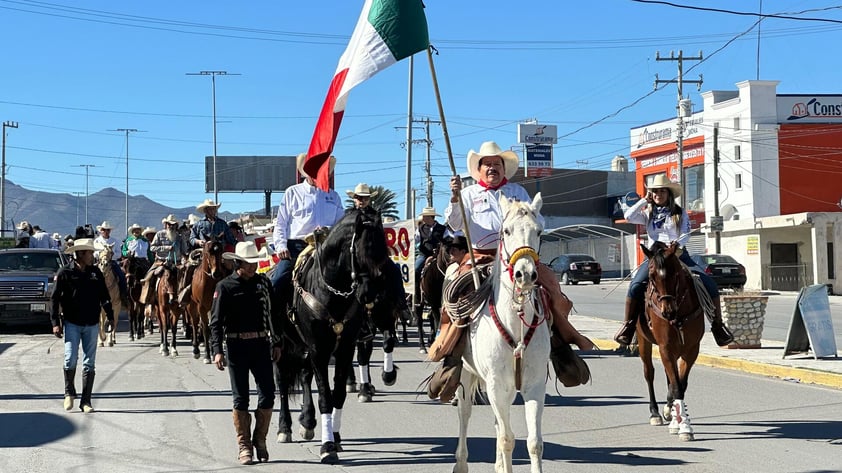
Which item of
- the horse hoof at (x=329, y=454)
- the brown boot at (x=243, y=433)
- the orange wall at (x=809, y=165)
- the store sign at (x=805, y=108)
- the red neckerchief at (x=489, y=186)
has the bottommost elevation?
the horse hoof at (x=329, y=454)

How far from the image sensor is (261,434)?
9.12 meters

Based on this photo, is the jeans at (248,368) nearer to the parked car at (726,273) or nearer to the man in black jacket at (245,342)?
the man in black jacket at (245,342)

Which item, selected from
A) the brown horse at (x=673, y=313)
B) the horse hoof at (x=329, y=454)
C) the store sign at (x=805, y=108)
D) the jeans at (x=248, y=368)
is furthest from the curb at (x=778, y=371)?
the store sign at (x=805, y=108)

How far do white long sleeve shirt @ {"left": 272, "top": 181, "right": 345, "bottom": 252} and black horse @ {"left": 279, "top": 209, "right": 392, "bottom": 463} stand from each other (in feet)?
4.11

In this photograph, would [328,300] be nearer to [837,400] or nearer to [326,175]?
[326,175]

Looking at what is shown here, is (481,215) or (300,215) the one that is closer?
(481,215)

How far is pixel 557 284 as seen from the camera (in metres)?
8.35

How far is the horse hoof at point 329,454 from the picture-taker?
9.02 meters

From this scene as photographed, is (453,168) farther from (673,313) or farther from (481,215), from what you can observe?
(673,313)

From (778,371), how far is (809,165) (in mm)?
44605

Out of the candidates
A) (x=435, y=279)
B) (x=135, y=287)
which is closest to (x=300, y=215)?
(x=435, y=279)

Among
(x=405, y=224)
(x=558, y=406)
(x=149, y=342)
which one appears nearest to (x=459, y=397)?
(x=558, y=406)

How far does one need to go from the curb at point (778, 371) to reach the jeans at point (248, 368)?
8040 mm

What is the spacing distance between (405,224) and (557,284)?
12.4 meters
